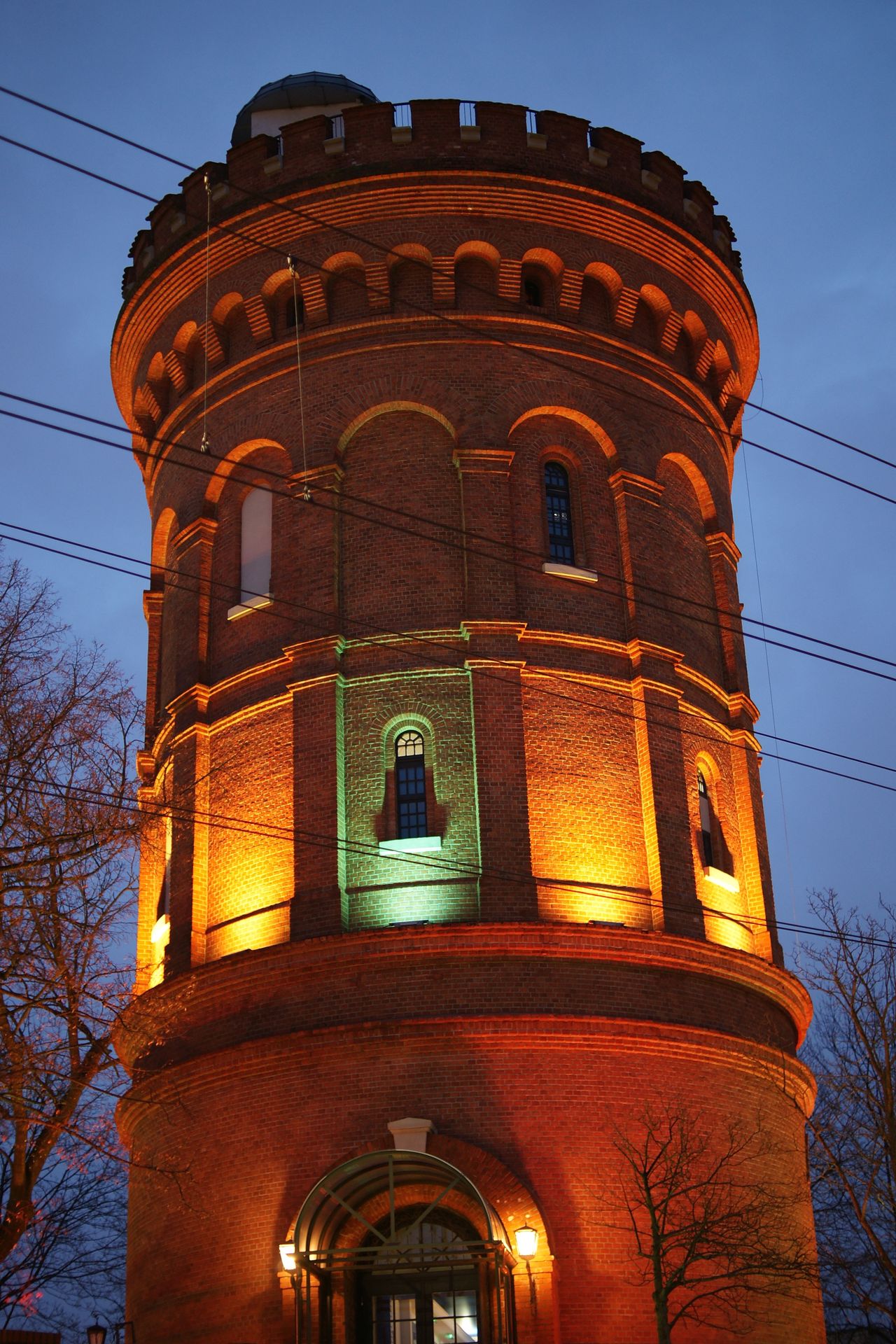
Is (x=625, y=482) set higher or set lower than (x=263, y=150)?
lower

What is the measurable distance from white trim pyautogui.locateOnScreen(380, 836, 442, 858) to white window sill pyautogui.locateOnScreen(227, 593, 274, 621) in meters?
4.67

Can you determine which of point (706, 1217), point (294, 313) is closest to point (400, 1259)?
point (706, 1217)

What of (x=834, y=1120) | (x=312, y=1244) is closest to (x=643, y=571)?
(x=312, y=1244)

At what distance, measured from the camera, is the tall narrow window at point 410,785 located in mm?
24844

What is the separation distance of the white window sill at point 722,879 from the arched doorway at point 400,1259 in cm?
668

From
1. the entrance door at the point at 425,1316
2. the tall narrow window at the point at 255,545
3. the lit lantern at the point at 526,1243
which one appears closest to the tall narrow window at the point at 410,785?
the tall narrow window at the point at 255,545

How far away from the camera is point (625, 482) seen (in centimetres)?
2759

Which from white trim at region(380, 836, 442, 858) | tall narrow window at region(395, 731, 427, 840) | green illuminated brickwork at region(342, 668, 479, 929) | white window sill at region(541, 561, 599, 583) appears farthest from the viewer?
white window sill at region(541, 561, 599, 583)

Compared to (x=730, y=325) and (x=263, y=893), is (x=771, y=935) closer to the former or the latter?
(x=263, y=893)

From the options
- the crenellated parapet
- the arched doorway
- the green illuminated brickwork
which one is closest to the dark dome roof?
the crenellated parapet

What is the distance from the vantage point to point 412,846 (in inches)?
965

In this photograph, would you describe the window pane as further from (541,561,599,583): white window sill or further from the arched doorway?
(541,561,599,583): white window sill

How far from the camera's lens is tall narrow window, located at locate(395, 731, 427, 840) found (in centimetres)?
2484

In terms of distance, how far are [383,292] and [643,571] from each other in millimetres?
6124
